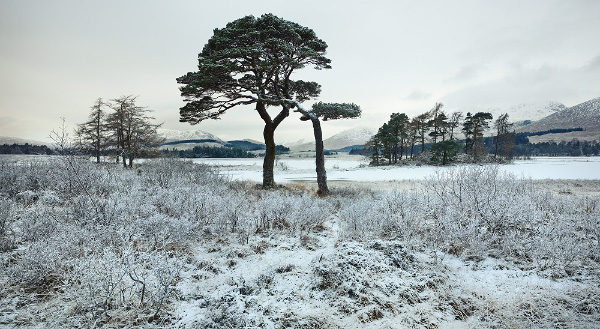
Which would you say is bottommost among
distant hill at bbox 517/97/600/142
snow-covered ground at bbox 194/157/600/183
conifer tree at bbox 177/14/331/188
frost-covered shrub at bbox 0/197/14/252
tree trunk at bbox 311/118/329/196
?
snow-covered ground at bbox 194/157/600/183

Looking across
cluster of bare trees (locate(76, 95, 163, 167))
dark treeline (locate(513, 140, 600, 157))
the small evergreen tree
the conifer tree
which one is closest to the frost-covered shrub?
the conifer tree

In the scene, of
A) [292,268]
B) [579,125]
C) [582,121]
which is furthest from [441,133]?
[582,121]

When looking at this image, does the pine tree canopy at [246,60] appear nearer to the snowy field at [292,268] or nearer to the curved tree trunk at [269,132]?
the curved tree trunk at [269,132]

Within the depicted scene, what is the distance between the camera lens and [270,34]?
38.4 ft

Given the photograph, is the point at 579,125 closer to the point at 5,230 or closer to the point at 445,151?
the point at 445,151

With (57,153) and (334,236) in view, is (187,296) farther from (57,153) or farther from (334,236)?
(57,153)

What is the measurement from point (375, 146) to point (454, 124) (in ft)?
52.3

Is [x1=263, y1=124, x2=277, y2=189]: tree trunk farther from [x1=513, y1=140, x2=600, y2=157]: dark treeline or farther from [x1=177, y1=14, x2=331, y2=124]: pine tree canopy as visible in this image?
[x1=513, y1=140, x2=600, y2=157]: dark treeline

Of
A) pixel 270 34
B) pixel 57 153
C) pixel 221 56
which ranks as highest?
pixel 270 34

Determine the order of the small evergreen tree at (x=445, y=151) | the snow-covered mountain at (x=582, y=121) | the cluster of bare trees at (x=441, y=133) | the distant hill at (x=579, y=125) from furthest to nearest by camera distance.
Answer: the snow-covered mountain at (x=582, y=121), the distant hill at (x=579, y=125), the cluster of bare trees at (x=441, y=133), the small evergreen tree at (x=445, y=151)

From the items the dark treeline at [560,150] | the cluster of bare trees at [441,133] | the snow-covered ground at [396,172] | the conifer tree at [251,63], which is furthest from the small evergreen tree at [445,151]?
the dark treeline at [560,150]

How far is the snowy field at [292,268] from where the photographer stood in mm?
3145

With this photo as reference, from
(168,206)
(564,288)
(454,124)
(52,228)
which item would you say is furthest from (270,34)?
(454,124)

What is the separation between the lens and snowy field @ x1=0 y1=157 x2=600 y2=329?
10.3 ft
